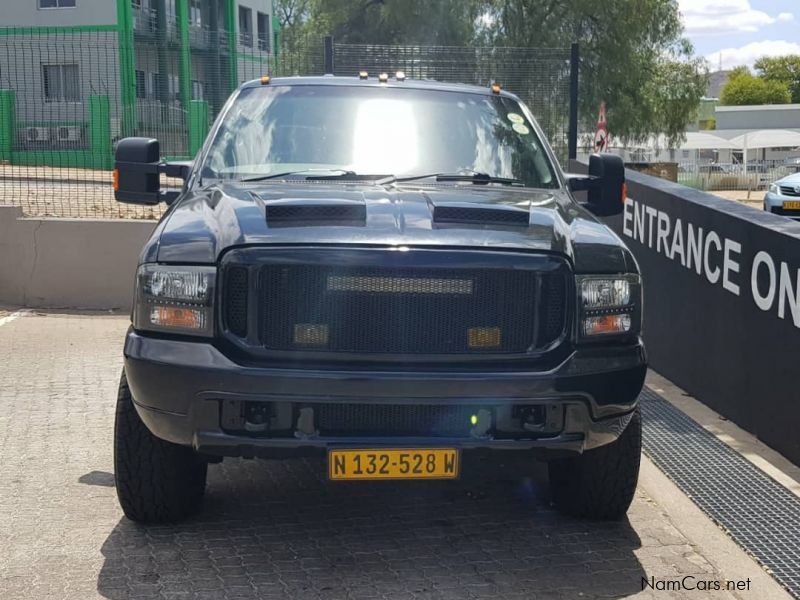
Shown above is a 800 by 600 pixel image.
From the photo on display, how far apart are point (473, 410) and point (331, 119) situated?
205 cm

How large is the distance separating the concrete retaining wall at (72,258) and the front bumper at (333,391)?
6.50 meters

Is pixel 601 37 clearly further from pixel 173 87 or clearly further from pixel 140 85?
pixel 140 85

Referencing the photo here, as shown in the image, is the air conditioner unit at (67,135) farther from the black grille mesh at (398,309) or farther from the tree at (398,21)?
the tree at (398,21)

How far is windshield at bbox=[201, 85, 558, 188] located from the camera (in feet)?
17.1

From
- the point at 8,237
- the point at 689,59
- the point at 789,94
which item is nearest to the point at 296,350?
the point at 8,237

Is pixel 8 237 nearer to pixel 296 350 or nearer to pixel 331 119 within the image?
pixel 331 119

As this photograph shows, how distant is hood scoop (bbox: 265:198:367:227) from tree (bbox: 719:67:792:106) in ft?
331

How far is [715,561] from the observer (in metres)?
4.45

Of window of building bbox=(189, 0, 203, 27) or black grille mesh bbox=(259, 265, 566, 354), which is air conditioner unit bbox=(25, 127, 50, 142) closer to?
black grille mesh bbox=(259, 265, 566, 354)

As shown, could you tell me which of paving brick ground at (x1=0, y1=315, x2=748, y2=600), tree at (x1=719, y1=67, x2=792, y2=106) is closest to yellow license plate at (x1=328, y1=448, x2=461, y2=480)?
paving brick ground at (x1=0, y1=315, x2=748, y2=600)

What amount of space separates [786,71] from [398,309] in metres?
106

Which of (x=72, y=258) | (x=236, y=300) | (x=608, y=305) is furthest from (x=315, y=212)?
(x=72, y=258)

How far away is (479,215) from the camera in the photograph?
4.29 metres

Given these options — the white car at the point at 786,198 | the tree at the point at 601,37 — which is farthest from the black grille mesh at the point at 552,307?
the tree at the point at 601,37
